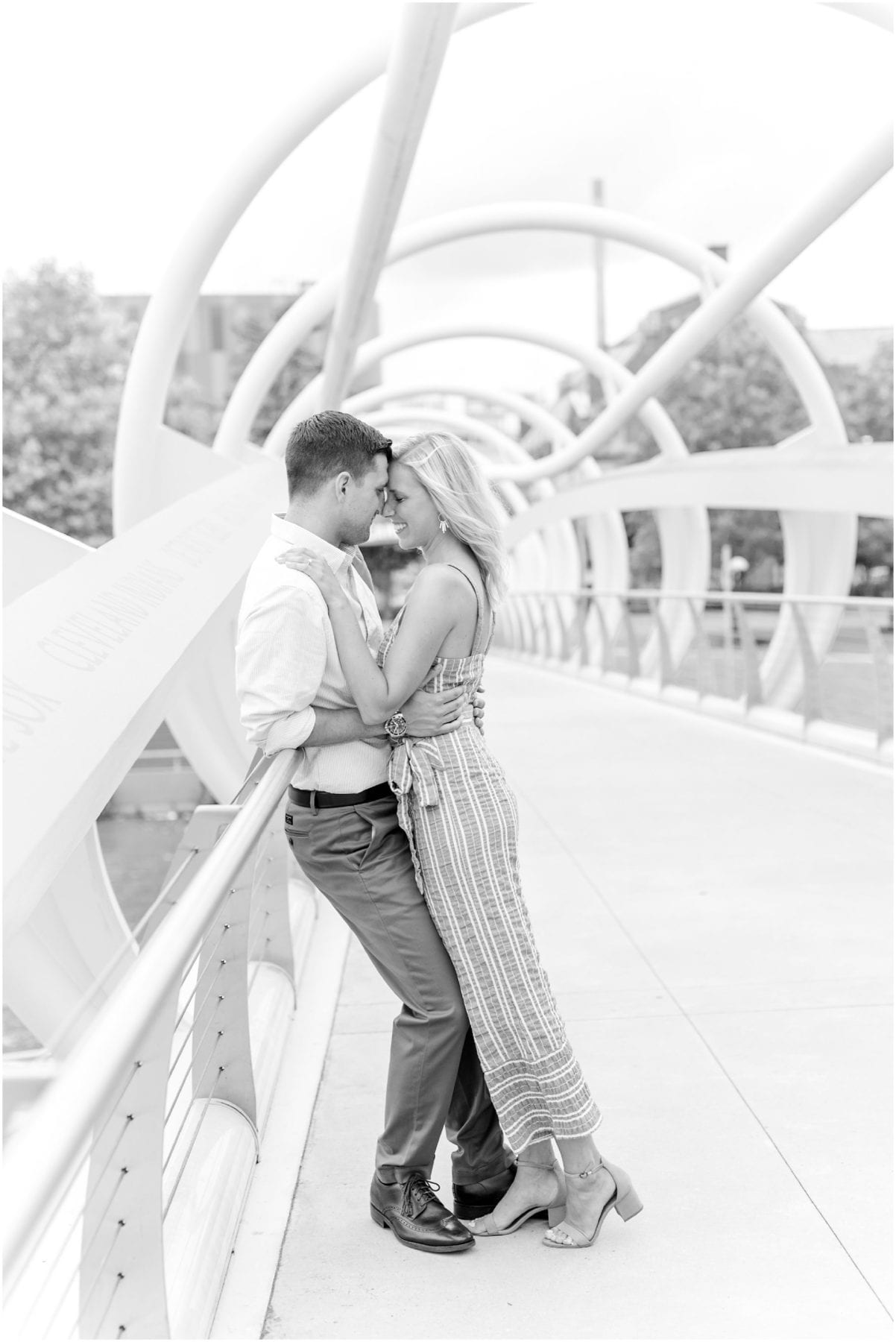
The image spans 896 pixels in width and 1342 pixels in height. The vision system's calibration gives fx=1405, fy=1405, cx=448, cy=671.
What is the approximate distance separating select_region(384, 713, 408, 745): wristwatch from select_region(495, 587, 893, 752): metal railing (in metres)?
7.21

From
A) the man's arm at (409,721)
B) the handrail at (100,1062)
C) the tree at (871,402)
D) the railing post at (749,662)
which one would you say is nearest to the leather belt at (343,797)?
the man's arm at (409,721)

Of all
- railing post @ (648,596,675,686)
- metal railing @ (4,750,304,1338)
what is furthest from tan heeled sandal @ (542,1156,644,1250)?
railing post @ (648,596,675,686)

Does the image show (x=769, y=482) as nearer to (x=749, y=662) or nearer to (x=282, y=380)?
(x=749, y=662)

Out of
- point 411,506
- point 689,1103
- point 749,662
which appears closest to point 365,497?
point 411,506

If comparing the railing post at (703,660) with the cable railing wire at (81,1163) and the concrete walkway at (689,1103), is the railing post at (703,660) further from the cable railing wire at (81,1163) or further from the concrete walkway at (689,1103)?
the cable railing wire at (81,1163)

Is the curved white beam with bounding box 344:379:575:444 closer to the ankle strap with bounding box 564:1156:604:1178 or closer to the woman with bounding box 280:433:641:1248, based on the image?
the woman with bounding box 280:433:641:1248

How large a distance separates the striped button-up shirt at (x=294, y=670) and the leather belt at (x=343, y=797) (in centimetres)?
1

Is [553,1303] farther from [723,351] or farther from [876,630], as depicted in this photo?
[723,351]

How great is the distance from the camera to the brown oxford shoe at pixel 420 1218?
3.03 metres

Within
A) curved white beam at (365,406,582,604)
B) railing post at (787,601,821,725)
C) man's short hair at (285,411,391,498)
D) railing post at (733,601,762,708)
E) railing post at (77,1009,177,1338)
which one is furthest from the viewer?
curved white beam at (365,406,582,604)

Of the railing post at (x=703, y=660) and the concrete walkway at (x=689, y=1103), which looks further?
the railing post at (x=703, y=660)

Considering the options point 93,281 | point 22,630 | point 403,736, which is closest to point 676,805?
point 403,736

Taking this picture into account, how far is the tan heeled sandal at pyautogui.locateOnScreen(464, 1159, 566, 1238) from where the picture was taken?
10.2ft

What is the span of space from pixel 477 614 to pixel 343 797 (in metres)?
0.50
